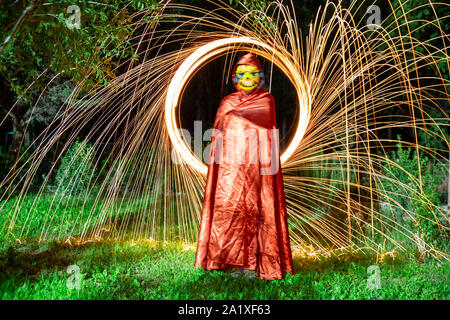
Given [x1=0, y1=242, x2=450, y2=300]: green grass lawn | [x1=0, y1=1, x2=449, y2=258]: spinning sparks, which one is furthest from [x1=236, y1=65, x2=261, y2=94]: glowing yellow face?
[x1=0, y1=242, x2=450, y2=300]: green grass lawn

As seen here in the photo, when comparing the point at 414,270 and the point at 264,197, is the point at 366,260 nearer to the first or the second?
the point at 414,270

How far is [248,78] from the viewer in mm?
5566

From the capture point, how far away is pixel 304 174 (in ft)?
40.7

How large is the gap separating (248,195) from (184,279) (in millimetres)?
1550

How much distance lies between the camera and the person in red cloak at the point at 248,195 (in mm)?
5355

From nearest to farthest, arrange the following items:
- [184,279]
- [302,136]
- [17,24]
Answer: [17,24], [184,279], [302,136]

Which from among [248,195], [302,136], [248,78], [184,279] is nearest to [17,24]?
[248,78]

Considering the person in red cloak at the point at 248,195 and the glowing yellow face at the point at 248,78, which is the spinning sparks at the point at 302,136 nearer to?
the glowing yellow face at the point at 248,78

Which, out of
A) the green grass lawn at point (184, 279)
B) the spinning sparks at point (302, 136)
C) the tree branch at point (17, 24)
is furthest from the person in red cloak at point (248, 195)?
the tree branch at point (17, 24)

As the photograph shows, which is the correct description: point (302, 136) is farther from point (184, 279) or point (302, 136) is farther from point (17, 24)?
point (17, 24)

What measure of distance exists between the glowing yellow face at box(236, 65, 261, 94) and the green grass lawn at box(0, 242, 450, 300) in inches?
110

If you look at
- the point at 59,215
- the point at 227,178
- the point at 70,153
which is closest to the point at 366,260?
the point at 227,178

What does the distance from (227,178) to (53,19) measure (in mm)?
3295

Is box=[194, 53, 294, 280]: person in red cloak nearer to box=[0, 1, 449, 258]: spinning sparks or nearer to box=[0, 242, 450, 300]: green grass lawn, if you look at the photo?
box=[0, 242, 450, 300]: green grass lawn
